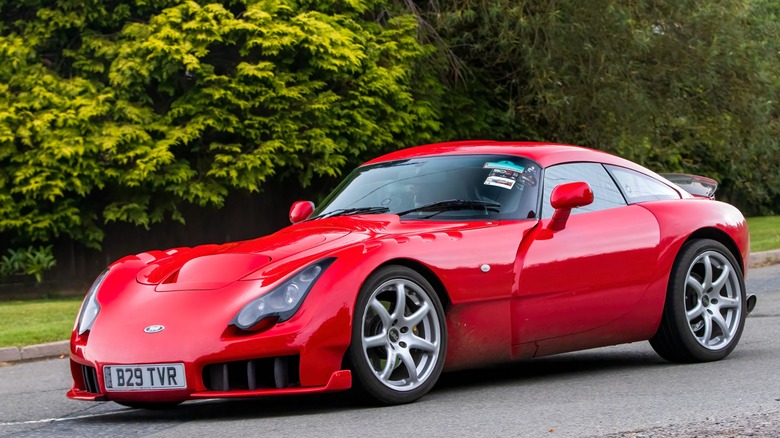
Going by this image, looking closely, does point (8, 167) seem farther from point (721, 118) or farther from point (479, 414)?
point (479, 414)

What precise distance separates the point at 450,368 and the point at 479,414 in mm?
750

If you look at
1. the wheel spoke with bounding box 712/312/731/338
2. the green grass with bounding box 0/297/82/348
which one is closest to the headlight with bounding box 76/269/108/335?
the wheel spoke with bounding box 712/312/731/338

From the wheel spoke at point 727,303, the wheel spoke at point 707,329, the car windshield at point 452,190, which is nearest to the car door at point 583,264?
the car windshield at point 452,190

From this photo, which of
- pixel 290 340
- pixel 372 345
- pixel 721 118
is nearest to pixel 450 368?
pixel 372 345

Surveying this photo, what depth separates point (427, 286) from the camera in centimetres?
655

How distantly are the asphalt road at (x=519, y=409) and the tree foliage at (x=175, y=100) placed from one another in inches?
419

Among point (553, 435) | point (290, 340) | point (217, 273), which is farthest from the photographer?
point (217, 273)

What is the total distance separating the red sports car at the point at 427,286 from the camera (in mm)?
6113

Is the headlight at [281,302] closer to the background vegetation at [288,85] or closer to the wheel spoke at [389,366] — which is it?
the wheel spoke at [389,366]

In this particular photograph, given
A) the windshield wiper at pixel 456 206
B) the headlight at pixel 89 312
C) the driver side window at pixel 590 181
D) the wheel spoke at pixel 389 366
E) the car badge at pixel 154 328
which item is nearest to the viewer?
the car badge at pixel 154 328

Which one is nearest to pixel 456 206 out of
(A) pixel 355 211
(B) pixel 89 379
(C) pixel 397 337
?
(A) pixel 355 211

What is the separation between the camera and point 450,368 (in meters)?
6.78

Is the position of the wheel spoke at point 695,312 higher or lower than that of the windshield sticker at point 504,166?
lower

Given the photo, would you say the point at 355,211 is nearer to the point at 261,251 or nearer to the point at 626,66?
the point at 261,251
